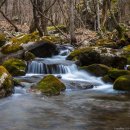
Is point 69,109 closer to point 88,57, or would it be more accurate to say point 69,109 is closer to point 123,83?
point 123,83

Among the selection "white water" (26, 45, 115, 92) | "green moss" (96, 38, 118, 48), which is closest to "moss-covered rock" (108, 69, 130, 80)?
"white water" (26, 45, 115, 92)

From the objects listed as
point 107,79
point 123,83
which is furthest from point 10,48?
point 123,83

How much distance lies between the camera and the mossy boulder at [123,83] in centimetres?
1365

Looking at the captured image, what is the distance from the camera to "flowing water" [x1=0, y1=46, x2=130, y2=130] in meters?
8.59

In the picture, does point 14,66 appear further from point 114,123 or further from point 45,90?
point 114,123

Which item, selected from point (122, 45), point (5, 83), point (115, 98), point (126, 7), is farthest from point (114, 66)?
point (126, 7)

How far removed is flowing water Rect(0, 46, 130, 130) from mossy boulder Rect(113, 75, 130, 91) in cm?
28

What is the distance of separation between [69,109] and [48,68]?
7.05 metres

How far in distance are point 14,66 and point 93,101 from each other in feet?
18.0

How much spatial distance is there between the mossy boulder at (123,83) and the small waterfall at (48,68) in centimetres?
390

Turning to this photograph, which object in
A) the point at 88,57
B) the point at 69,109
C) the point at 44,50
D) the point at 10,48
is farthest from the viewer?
the point at 44,50

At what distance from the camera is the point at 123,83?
1374 cm

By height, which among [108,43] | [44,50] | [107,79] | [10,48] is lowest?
[107,79]

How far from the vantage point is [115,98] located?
12312 mm
